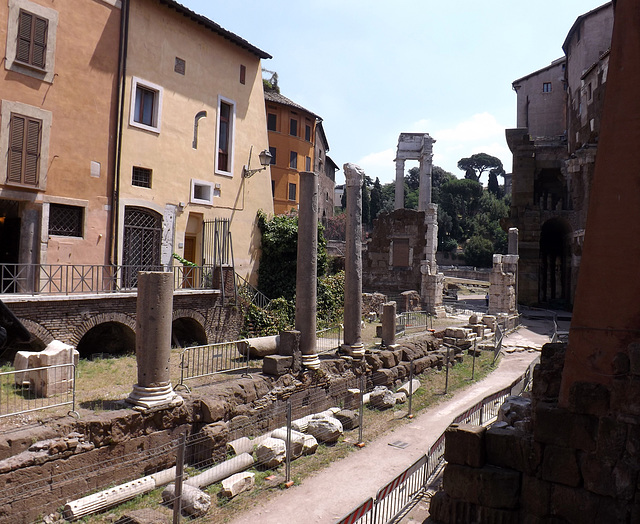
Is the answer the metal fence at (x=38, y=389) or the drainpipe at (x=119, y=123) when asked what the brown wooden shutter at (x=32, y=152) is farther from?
the metal fence at (x=38, y=389)

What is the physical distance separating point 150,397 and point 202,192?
10.7 m

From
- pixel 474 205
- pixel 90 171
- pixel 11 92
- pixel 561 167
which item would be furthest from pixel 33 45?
pixel 474 205

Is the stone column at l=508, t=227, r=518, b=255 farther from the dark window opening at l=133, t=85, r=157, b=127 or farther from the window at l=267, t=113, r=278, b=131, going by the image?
the dark window opening at l=133, t=85, r=157, b=127

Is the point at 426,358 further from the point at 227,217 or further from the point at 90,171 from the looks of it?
the point at 90,171

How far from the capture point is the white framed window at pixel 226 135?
18656mm

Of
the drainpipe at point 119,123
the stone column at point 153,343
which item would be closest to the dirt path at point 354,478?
the stone column at point 153,343

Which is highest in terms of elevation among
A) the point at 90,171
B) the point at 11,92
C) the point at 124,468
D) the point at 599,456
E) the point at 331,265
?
the point at 11,92

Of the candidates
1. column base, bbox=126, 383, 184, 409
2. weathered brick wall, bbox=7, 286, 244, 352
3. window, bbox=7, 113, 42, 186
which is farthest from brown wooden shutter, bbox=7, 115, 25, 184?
column base, bbox=126, 383, 184, 409

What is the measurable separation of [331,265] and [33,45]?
779 inches

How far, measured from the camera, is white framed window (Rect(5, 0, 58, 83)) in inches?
495

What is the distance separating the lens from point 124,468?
783cm

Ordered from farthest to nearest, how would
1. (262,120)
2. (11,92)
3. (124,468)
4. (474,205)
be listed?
(474,205) < (262,120) < (11,92) < (124,468)

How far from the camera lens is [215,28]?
697 inches

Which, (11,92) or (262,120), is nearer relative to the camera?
(11,92)
